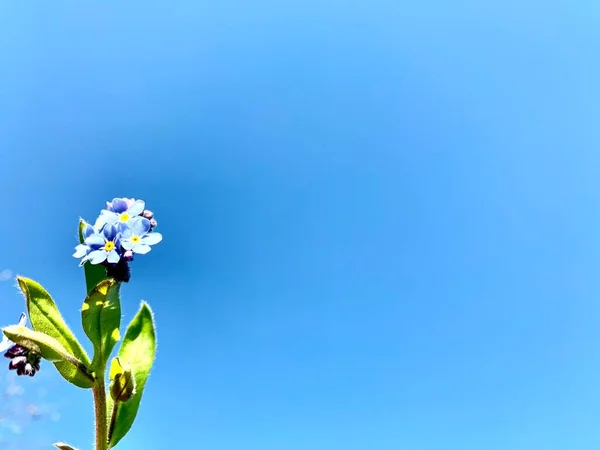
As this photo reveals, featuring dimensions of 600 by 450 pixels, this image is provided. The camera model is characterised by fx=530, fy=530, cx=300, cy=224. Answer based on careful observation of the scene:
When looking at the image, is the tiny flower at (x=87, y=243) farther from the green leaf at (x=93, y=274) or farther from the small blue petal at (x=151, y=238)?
the small blue petal at (x=151, y=238)

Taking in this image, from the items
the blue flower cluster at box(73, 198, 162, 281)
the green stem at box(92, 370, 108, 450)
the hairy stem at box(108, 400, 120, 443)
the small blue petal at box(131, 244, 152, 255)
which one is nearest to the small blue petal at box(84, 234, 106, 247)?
the blue flower cluster at box(73, 198, 162, 281)

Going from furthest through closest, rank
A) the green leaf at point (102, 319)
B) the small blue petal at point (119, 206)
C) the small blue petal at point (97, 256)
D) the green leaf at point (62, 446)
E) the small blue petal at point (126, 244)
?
the small blue petal at point (119, 206) → the small blue petal at point (126, 244) → the small blue petal at point (97, 256) → the green leaf at point (102, 319) → the green leaf at point (62, 446)

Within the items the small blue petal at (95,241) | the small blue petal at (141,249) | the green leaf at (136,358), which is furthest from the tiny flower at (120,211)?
the green leaf at (136,358)

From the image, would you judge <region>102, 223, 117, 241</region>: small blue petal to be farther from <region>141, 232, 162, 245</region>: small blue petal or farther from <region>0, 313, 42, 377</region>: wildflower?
<region>0, 313, 42, 377</region>: wildflower

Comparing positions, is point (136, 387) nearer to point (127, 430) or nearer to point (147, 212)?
point (127, 430)

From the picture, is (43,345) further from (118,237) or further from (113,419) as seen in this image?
(118,237)

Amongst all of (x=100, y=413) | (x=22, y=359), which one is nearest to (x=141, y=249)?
(x=22, y=359)
